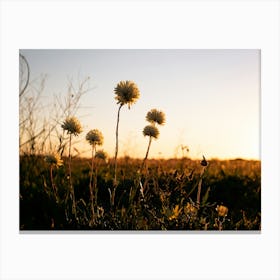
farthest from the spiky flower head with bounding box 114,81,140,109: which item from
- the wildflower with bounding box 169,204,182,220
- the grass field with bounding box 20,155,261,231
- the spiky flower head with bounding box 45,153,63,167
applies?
the wildflower with bounding box 169,204,182,220

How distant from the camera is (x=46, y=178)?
3574 millimetres

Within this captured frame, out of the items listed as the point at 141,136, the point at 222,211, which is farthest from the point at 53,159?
the point at 222,211

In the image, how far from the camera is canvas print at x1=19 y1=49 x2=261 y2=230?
352 cm

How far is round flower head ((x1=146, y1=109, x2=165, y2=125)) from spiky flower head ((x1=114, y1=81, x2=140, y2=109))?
0.12 m

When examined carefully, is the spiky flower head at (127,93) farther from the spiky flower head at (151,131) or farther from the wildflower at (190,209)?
the wildflower at (190,209)

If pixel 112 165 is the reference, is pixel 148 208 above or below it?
below

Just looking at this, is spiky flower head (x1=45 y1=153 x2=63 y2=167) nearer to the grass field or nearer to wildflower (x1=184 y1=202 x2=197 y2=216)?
the grass field

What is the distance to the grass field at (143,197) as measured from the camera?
138 inches
